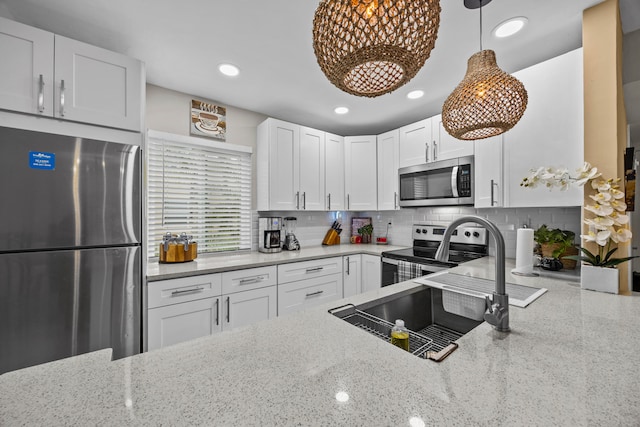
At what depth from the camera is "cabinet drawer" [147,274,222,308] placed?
181 centimetres

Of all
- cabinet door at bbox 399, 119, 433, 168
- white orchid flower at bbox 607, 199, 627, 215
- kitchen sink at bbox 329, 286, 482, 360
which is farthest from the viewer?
cabinet door at bbox 399, 119, 433, 168

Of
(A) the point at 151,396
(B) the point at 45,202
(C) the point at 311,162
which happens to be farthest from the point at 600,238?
(B) the point at 45,202

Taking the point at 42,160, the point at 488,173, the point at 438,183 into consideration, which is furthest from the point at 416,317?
the point at 42,160

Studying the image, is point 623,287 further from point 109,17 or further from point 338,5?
point 109,17

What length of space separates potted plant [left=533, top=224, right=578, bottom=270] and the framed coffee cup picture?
9.70 ft

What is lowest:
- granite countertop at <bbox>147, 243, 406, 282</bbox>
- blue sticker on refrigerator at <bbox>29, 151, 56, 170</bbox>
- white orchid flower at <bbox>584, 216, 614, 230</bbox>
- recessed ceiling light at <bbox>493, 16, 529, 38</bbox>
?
granite countertop at <bbox>147, 243, 406, 282</bbox>

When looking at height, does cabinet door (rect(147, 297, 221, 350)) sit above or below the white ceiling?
below

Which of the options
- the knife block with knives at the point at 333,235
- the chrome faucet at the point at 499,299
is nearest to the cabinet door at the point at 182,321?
the knife block with knives at the point at 333,235

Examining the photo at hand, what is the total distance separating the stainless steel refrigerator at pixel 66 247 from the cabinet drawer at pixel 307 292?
43.9 inches

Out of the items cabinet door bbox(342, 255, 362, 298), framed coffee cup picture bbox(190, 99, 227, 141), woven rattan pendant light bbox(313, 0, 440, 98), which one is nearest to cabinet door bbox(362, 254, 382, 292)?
cabinet door bbox(342, 255, 362, 298)

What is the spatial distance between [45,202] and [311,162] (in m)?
2.25

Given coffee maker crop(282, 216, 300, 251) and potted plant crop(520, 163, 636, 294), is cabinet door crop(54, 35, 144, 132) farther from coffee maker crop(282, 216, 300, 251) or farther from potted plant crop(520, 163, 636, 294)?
potted plant crop(520, 163, 636, 294)

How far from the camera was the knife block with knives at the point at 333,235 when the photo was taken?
3.48 meters

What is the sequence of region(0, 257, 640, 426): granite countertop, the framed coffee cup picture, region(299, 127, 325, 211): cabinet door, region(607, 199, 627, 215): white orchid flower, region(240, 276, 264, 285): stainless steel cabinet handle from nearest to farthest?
region(0, 257, 640, 426): granite countertop
region(607, 199, 627, 215): white orchid flower
region(240, 276, 264, 285): stainless steel cabinet handle
the framed coffee cup picture
region(299, 127, 325, 211): cabinet door
